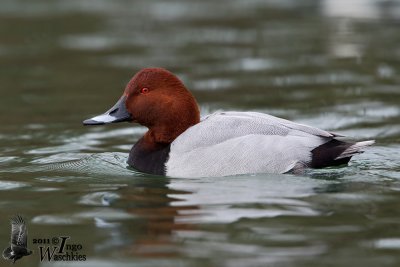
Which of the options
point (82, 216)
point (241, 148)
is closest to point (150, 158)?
point (241, 148)

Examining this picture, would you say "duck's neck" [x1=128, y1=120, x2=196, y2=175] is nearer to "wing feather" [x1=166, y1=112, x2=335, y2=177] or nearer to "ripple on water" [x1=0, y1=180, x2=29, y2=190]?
"wing feather" [x1=166, y1=112, x2=335, y2=177]

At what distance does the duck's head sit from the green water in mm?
420

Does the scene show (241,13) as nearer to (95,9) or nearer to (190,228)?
(95,9)

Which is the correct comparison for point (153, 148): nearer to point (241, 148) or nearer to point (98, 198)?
point (241, 148)

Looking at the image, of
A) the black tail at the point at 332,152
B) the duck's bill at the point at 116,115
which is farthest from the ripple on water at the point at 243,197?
the duck's bill at the point at 116,115

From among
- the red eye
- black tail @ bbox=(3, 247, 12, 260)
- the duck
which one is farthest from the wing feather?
black tail @ bbox=(3, 247, 12, 260)

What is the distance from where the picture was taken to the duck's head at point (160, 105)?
7.16 meters

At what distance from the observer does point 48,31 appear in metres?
16.0

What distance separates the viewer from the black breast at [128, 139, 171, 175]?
7.01m

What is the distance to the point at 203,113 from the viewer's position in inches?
394

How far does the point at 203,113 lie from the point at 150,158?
2938 mm

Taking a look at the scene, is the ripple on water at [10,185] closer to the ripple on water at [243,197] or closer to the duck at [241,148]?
the duck at [241,148]

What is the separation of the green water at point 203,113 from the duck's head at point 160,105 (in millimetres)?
420

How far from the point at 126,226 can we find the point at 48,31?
1080 centimetres
